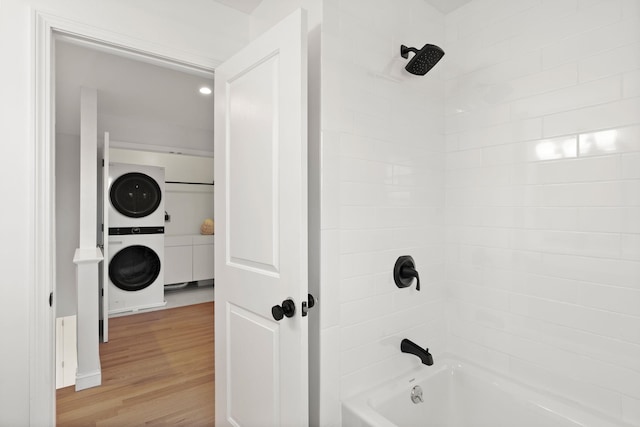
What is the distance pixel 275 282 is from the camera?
4.60 feet

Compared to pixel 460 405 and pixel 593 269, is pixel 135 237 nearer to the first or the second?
pixel 460 405

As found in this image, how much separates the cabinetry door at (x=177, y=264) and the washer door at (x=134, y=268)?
545 mm

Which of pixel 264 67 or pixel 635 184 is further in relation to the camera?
pixel 264 67

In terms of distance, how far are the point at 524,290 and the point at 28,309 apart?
208 cm

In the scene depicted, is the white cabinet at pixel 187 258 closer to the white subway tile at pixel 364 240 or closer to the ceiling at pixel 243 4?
the ceiling at pixel 243 4

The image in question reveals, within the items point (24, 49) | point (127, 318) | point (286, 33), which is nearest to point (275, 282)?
point (286, 33)

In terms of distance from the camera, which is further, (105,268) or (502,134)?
(105,268)

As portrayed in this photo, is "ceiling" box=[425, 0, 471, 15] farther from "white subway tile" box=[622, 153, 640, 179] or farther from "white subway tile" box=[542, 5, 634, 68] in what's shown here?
"white subway tile" box=[622, 153, 640, 179]

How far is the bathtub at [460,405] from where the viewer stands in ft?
4.61

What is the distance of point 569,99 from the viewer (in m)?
1.47

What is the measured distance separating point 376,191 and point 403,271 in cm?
42

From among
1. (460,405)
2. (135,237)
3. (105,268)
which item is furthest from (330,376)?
(135,237)

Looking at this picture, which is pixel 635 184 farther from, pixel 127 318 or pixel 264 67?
pixel 127 318

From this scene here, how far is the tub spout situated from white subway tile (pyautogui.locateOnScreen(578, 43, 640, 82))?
1.35 m
